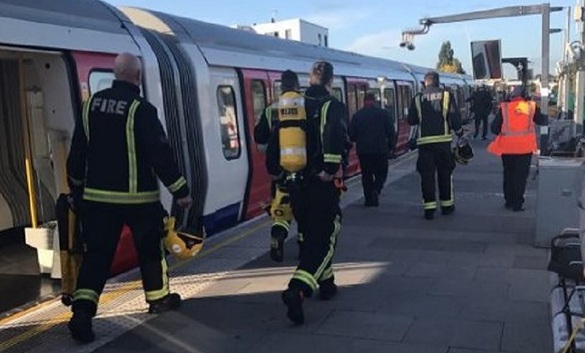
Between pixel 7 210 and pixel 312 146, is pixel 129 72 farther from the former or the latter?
pixel 7 210

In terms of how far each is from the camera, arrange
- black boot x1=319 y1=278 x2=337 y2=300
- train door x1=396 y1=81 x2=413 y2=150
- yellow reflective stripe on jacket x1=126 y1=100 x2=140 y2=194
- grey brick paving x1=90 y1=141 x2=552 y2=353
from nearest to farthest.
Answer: grey brick paving x1=90 y1=141 x2=552 y2=353 → yellow reflective stripe on jacket x1=126 y1=100 x2=140 y2=194 → black boot x1=319 y1=278 x2=337 y2=300 → train door x1=396 y1=81 x2=413 y2=150

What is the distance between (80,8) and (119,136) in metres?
2.02

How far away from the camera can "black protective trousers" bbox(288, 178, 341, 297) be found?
5.25 metres

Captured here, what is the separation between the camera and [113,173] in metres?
4.81

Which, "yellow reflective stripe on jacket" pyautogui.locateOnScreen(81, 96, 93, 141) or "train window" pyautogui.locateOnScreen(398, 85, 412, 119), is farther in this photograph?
"train window" pyautogui.locateOnScreen(398, 85, 412, 119)

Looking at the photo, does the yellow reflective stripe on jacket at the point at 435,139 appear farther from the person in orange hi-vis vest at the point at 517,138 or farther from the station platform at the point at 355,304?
the station platform at the point at 355,304

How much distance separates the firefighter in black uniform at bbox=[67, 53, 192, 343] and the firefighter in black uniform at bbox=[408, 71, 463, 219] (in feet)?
15.4

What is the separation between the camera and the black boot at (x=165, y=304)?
5.26 metres

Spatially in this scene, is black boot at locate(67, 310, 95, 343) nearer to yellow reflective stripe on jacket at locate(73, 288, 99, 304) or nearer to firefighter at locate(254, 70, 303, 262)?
yellow reflective stripe on jacket at locate(73, 288, 99, 304)

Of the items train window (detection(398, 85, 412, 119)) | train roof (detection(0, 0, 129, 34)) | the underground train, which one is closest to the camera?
train roof (detection(0, 0, 129, 34))

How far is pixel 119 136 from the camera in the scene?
478 centimetres

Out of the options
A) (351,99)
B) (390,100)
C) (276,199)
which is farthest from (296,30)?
(276,199)

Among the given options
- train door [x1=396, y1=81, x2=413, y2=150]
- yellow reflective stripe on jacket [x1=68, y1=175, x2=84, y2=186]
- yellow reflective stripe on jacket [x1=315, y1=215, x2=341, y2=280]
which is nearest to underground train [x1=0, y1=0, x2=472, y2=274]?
yellow reflective stripe on jacket [x1=68, y1=175, x2=84, y2=186]

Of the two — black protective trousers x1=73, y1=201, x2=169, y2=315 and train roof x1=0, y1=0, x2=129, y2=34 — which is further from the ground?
train roof x1=0, y1=0, x2=129, y2=34
